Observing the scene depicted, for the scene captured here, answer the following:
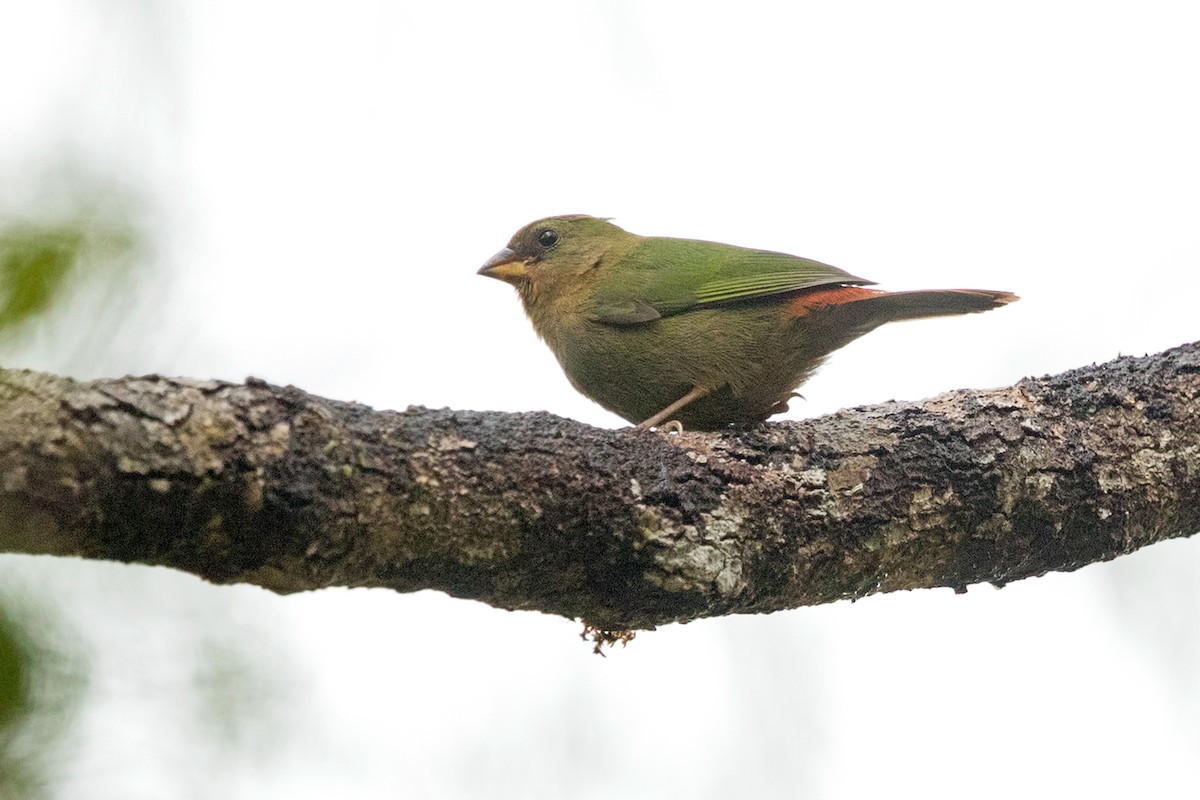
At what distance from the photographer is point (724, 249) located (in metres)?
4.96

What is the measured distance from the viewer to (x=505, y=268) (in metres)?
5.50

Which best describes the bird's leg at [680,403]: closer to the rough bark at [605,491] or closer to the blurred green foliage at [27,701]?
the rough bark at [605,491]

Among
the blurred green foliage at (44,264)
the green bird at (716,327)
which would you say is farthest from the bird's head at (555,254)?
the blurred green foliage at (44,264)

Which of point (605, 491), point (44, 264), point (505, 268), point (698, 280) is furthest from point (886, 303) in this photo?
point (44, 264)

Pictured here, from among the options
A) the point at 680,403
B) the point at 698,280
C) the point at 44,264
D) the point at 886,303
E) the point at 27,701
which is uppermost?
the point at 698,280

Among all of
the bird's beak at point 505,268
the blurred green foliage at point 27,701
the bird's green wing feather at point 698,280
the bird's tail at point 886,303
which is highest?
the bird's beak at point 505,268

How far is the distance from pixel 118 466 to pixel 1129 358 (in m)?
2.86

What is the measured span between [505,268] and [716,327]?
4.66ft

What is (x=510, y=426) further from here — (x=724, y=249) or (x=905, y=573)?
(x=724, y=249)

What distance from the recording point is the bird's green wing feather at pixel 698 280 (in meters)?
4.49

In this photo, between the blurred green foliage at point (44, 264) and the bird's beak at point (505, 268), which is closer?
the blurred green foliage at point (44, 264)

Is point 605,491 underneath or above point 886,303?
underneath

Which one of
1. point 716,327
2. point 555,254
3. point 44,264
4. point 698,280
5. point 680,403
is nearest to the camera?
point 44,264

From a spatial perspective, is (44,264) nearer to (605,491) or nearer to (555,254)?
(605,491)
